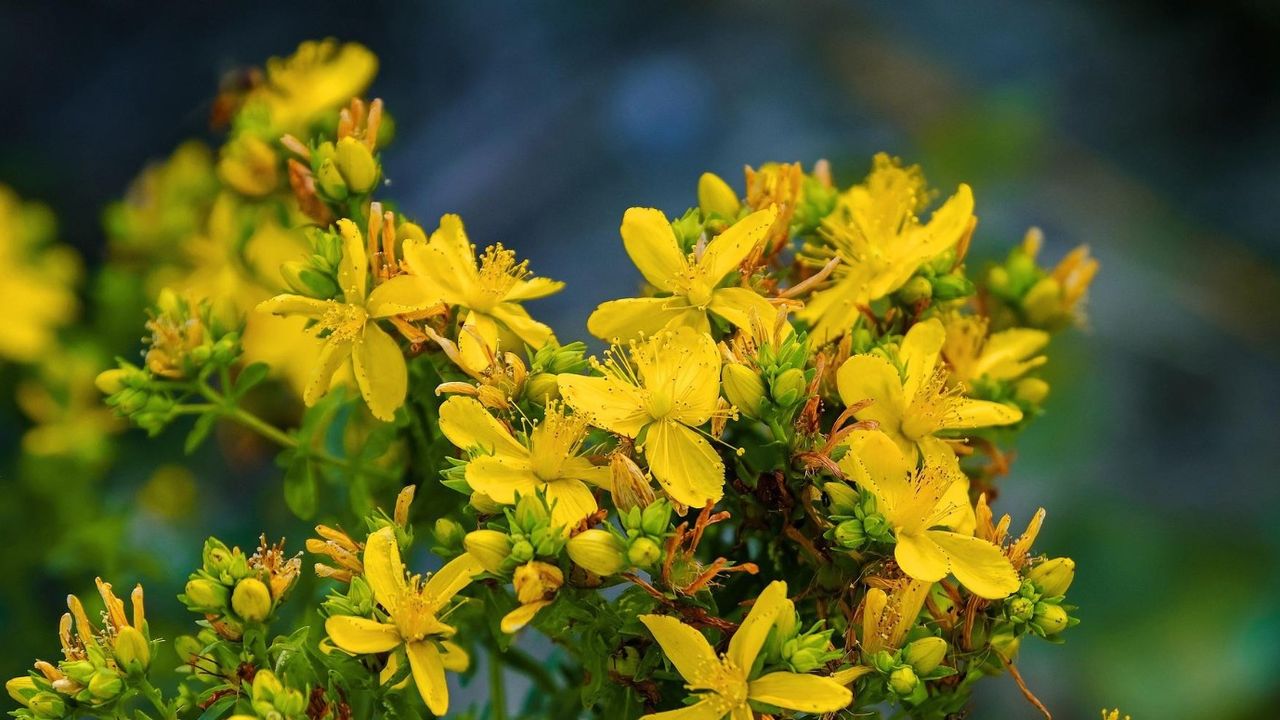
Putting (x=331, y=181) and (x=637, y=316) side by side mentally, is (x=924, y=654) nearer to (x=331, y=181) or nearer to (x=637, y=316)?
(x=637, y=316)

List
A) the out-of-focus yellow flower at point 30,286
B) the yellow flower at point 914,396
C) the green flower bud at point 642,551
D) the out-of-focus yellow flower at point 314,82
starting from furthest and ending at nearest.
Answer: the out-of-focus yellow flower at point 30,286
the out-of-focus yellow flower at point 314,82
the yellow flower at point 914,396
the green flower bud at point 642,551

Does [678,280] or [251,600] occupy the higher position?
[678,280]

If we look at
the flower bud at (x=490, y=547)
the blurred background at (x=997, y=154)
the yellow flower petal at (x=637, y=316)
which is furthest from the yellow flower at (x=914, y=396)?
the blurred background at (x=997, y=154)

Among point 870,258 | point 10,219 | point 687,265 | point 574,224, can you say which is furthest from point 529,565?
point 574,224

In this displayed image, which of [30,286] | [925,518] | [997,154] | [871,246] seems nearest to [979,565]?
[925,518]

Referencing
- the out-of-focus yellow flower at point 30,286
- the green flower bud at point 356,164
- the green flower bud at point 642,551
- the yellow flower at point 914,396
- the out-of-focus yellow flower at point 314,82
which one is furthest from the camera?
the out-of-focus yellow flower at point 30,286

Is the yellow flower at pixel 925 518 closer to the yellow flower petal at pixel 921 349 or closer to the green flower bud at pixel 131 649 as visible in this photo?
the yellow flower petal at pixel 921 349
